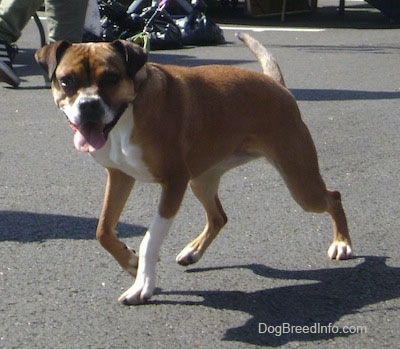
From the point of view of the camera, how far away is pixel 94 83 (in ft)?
14.1

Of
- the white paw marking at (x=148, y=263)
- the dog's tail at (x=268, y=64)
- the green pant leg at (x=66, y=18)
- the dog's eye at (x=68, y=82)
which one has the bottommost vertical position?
the green pant leg at (x=66, y=18)

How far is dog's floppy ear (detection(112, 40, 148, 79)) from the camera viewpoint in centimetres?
442

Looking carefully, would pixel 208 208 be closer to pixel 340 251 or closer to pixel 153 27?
pixel 340 251

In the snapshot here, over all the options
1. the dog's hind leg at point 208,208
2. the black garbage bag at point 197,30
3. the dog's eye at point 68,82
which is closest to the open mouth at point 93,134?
the dog's eye at point 68,82

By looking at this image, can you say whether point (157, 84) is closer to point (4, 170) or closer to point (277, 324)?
point (277, 324)

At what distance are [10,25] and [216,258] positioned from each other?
5.35 metres

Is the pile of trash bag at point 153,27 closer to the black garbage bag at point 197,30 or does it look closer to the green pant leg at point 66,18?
the black garbage bag at point 197,30

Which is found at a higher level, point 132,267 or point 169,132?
point 169,132

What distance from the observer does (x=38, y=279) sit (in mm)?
4906

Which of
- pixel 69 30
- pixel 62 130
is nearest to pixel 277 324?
pixel 62 130

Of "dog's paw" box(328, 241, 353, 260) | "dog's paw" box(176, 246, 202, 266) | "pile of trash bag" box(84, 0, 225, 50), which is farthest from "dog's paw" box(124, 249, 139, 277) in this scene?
"pile of trash bag" box(84, 0, 225, 50)

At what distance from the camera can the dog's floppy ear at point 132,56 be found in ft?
14.5

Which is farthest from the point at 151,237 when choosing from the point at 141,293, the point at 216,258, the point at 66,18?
A: the point at 66,18

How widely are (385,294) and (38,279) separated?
1573mm
